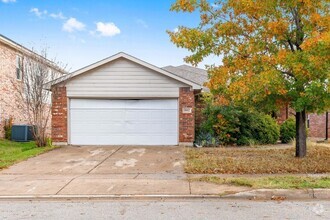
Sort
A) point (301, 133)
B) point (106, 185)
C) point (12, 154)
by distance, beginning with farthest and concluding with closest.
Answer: point (12, 154) < point (301, 133) < point (106, 185)

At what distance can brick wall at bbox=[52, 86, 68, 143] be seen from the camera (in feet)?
57.1

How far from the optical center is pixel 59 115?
17.5 m

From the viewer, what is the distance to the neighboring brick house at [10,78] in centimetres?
1980

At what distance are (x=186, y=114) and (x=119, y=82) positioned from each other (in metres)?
3.44

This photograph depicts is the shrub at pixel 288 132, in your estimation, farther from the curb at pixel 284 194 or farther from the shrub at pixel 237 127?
the curb at pixel 284 194

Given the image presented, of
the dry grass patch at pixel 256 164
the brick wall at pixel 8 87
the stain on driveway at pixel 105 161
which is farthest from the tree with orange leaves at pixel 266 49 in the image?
the brick wall at pixel 8 87

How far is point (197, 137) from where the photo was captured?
17906 millimetres

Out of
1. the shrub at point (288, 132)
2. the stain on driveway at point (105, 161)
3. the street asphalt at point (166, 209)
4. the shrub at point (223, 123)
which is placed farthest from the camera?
the shrub at point (288, 132)

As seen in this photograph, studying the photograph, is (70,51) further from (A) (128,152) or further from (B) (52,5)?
(A) (128,152)

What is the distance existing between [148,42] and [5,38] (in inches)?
304

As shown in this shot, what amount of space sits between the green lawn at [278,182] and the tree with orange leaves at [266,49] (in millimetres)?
2641

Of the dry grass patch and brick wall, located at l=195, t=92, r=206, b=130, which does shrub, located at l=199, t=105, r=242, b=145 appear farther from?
the dry grass patch

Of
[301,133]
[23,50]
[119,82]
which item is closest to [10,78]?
[23,50]

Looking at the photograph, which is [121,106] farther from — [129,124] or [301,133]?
[301,133]
